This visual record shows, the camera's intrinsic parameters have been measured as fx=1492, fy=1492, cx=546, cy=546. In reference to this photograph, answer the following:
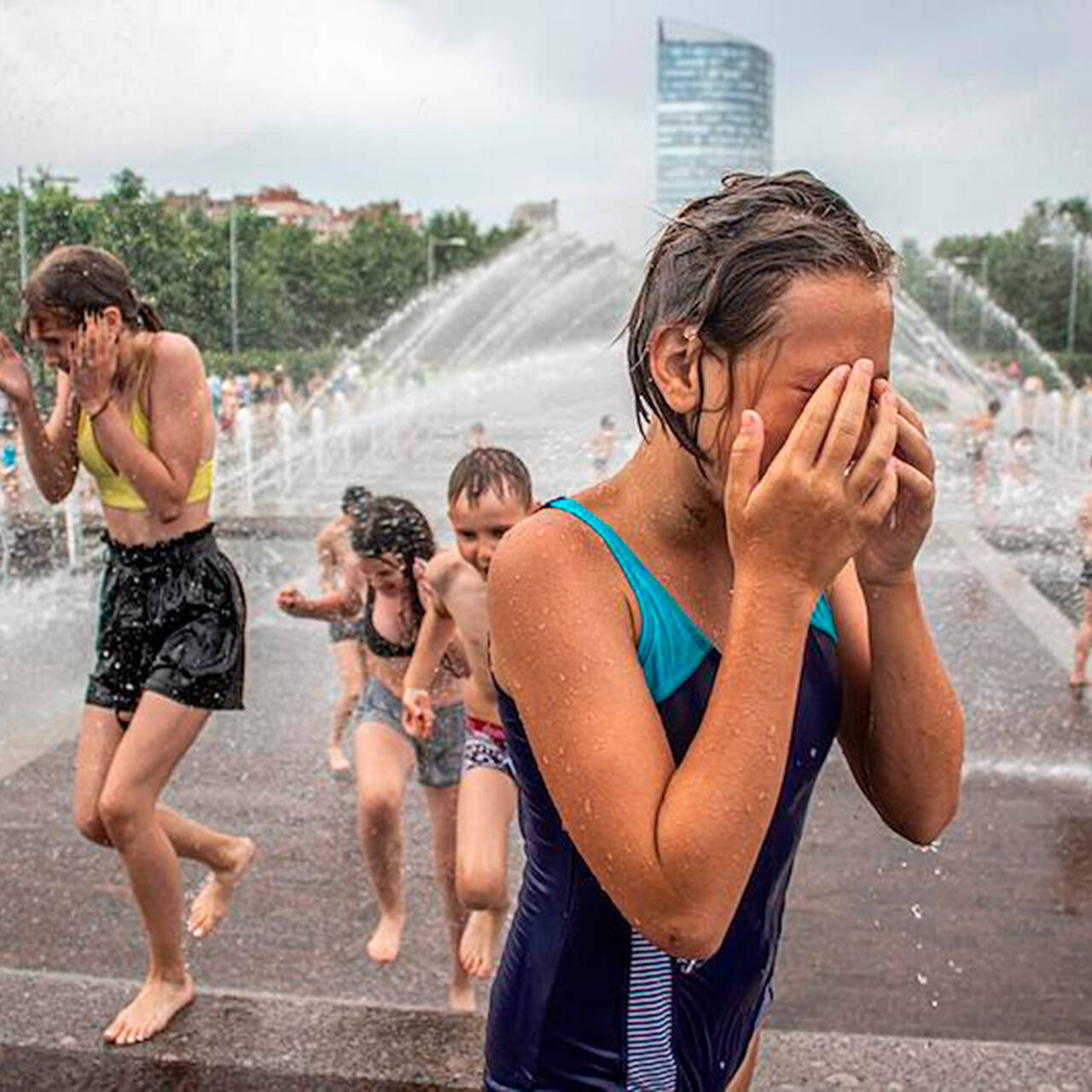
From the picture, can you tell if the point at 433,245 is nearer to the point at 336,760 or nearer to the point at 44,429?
the point at 336,760

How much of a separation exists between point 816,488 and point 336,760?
5.09 meters

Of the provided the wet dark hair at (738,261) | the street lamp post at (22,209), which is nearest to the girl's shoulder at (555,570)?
the wet dark hair at (738,261)

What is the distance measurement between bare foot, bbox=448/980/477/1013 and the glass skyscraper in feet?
126

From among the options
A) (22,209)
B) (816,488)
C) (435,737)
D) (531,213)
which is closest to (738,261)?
(816,488)

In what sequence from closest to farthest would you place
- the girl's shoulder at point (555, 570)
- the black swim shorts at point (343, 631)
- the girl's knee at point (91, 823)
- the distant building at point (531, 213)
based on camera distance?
1. the girl's shoulder at point (555, 570)
2. the girl's knee at point (91, 823)
3. the black swim shorts at point (343, 631)
4. the distant building at point (531, 213)

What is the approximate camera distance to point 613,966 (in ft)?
5.48

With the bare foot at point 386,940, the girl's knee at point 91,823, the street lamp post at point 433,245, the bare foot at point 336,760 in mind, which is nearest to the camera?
the girl's knee at point 91,823

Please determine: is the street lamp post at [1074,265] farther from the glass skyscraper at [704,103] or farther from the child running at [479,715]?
the child running at [479,715]

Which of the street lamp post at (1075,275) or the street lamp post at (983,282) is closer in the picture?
the street lamp post at (1075,275)

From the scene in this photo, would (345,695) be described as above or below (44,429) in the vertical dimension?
below

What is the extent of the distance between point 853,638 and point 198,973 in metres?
2.93

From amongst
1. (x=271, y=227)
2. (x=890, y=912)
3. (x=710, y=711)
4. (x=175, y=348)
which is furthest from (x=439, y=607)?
(x=271, y=227)

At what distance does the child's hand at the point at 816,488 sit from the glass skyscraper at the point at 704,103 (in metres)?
40.4

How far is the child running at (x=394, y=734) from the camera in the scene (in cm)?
398
